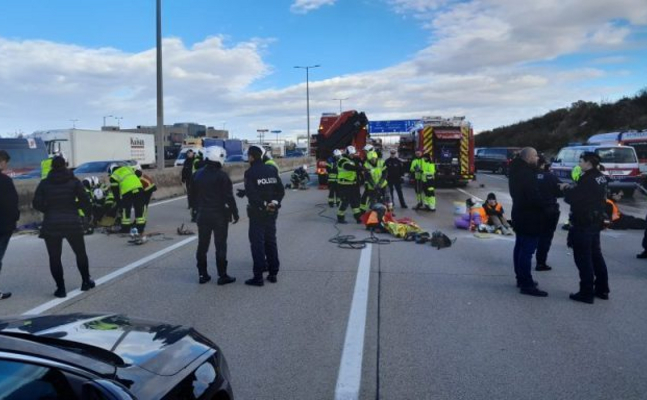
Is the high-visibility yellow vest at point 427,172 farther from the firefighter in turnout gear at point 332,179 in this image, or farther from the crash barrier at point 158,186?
the crash barrier at point 158,186

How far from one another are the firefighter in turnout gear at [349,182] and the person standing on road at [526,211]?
6443mm

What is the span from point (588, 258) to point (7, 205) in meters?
6.81

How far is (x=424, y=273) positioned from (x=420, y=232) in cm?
296

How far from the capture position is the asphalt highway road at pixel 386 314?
166 inches

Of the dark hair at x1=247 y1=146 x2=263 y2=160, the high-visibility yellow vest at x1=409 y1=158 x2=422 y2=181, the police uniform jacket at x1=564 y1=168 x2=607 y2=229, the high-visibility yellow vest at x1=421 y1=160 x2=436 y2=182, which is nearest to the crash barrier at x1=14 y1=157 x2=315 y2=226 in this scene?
the dark hair at x1=247 y1=146 x2=263 y2=160

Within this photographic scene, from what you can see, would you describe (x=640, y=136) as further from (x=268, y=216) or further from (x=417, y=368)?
(x=417, y=368)

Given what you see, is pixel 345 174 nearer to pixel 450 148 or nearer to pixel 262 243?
pixel 262 243

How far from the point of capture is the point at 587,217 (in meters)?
6.24

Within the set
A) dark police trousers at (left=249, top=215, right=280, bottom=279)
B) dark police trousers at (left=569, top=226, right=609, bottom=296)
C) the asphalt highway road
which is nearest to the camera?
the asphalt highway road

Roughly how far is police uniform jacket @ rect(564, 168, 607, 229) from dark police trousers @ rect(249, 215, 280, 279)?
3.73 meters

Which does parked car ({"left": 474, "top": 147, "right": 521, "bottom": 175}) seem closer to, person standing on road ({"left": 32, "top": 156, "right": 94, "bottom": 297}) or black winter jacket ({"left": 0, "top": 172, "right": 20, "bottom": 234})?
person standing on road ({"left": 32, "top": 156, "right": 94, "bottom": 297})

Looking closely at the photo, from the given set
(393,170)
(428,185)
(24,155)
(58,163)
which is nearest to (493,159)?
(393,170)

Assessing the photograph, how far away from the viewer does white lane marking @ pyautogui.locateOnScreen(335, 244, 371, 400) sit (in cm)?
408

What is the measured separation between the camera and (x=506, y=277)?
25.0 ft
